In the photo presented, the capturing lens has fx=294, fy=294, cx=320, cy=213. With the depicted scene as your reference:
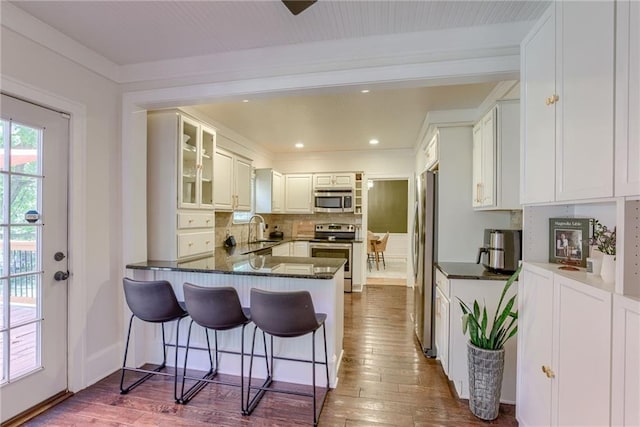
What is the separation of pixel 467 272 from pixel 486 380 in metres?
0.79

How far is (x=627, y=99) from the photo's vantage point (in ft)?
3.33

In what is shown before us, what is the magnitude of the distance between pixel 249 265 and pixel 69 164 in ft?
5.14

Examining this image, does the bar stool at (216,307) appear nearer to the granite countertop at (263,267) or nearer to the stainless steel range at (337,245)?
the granite countertop at (263,267)

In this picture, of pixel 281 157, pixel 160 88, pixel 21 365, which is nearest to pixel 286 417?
pixel 21 365

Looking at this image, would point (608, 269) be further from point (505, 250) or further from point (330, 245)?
point (330, 245)

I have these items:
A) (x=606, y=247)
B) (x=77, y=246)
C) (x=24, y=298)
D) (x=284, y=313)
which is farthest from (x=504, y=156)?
(x=24, y=298)

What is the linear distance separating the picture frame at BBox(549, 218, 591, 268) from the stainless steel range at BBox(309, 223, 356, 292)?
363 centimetres

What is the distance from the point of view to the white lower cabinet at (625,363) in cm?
96

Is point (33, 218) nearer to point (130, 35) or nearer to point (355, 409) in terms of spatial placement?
point (130, 35)

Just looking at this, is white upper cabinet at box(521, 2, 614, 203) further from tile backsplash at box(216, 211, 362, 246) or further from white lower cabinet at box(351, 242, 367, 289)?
tile backsplash at box(216, 211, 362, 246)

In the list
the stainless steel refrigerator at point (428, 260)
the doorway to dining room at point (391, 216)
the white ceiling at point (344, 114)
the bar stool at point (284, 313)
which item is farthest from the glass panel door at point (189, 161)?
the doorway to dining room at point (391, 216)

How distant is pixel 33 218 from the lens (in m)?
2.01

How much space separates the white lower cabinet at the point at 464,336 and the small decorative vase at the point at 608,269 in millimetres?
943

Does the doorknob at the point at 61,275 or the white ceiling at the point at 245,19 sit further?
the doorknob at the point at 61,275
